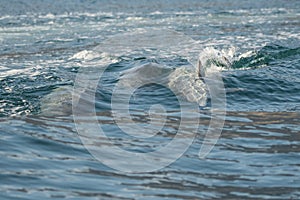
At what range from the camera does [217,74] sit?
13.2 meters

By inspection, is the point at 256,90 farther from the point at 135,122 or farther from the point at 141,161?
the point at 141,161

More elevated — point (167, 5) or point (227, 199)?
point (167, 5)

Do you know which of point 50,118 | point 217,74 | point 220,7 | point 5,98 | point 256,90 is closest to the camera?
point 50,118

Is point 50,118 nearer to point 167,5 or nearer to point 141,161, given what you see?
point 141,161

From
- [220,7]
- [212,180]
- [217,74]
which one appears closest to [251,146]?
[212,180]

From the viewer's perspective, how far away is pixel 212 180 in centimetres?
681

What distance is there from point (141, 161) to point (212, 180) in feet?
3.19

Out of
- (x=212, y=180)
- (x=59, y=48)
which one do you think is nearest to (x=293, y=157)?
(x=212, y=180)

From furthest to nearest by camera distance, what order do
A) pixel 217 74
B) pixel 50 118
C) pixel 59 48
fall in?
pixel 59 48, pixel 217 74, pixel 50 118

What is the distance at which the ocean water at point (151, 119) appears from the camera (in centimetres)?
651

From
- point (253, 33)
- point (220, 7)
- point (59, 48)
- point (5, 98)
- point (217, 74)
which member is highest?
point (220, 7)

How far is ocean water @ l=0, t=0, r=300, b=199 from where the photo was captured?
21.4 ft

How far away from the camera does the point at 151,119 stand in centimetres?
972

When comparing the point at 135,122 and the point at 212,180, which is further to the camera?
the point at 135,122
